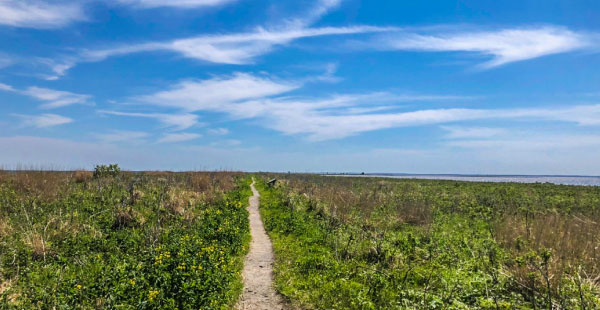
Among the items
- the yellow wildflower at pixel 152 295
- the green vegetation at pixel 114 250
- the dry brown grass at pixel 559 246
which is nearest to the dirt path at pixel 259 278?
the green vegetation at pixel 114 250

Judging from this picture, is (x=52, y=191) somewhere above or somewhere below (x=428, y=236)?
above

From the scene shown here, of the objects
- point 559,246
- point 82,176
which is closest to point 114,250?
point 559,246

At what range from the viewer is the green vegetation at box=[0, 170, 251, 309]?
6070 millimetres

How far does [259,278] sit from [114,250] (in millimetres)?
Answer: 4913

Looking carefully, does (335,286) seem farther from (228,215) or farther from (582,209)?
(582,209)

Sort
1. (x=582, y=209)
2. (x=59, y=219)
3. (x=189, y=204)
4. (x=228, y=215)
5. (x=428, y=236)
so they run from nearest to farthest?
1. (x=59, y=219)
2. (x=428, y=236)
3. (x=228, y=215)
4. (x=189, y=204)
5. (x=582, y=209)

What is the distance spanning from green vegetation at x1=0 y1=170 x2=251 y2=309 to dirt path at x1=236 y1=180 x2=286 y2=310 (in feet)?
0.91

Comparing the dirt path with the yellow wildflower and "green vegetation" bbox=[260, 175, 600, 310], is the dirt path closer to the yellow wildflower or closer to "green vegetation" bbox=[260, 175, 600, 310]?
"green vegetation" bbox=[260, 175, 600, 310]

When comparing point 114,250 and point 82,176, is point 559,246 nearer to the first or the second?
point 114,250

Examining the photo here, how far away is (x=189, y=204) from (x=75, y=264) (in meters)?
8.56

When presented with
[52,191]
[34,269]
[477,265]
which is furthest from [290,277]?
[52,191]

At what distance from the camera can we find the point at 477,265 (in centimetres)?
845

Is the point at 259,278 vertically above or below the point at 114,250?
below

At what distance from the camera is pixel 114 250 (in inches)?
401
